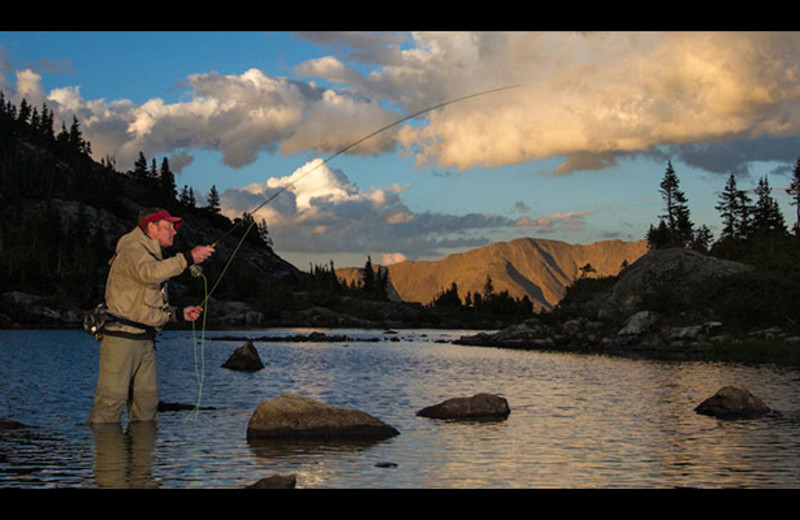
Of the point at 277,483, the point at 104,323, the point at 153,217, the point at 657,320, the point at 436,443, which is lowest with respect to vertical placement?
the point at 436,443

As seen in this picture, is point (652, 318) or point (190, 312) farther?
point (652, 318)

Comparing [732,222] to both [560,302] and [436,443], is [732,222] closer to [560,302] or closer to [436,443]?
[560,302]

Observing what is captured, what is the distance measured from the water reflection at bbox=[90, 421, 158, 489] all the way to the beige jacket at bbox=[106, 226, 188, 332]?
6.62 feet

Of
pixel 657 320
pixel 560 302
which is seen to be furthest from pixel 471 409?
pixel 560 302

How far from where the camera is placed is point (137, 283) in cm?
1209

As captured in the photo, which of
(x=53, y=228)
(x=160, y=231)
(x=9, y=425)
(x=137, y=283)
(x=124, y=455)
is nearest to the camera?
(x=137, y=283)

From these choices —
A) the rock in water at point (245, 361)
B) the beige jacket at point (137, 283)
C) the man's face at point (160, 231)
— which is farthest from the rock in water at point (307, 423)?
the rock in water at point (245, 361)

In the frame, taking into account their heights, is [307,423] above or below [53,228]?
below

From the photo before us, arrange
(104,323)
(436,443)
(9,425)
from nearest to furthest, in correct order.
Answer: (104,323)
(436,443)
(9,425)

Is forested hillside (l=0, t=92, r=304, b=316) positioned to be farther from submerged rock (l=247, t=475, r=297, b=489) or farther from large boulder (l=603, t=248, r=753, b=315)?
submerged rock (l=247, t=475, r=297, b=489)

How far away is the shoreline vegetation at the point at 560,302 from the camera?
55.9 m

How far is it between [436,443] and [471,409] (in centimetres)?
451

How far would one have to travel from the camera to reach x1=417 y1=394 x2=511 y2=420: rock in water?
19.8 metres
